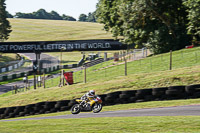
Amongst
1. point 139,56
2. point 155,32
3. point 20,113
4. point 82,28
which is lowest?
point 20,113

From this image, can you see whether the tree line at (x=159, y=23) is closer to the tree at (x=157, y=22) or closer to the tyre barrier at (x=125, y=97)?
the tree at (x=157, y=22)

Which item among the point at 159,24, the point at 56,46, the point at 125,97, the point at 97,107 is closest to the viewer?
the point at 97,107

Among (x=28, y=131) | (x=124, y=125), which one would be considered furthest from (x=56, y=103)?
(x=124, y=125)

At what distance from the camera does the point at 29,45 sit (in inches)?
2120

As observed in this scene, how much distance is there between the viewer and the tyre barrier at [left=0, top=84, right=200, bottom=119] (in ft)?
47.2

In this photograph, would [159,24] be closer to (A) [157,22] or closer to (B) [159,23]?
(B) [159,23]

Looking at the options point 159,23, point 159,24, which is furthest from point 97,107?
point 159,23

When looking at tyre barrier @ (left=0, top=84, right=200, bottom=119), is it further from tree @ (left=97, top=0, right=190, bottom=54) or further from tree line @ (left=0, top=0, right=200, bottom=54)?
tree @ (left=97, top=0, right=190, bottom=54)

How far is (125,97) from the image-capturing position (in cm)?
1597

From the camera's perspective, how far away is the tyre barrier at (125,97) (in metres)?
14.4

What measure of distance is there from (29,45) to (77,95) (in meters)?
36.0

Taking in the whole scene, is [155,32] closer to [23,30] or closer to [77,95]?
[77,95]

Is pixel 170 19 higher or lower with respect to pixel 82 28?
lower

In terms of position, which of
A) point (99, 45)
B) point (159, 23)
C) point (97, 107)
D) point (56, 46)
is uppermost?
point (159, 23)
